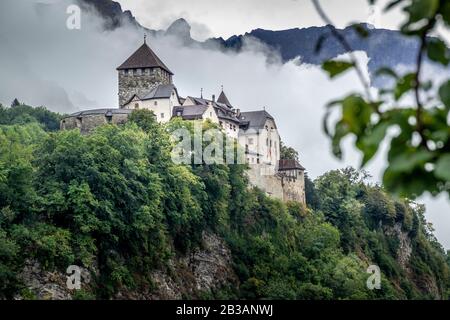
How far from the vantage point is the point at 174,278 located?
41281 millimetres

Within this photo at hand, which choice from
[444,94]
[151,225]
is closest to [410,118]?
[444,94]

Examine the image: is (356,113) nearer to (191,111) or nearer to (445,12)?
(445,12)

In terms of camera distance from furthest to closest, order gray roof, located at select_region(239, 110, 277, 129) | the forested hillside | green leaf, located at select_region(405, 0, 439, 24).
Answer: gray roof, located at select_region(239, 110, 277, 129)
the forested hillside
green leaf, located at select_region(405, 0, 439, 24)

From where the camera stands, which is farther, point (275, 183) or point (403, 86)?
point (275, 183)

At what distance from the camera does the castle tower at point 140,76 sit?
213ft

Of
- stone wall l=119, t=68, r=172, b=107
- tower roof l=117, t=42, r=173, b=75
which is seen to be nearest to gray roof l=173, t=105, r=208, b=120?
stone wall l=119, t=68, r=172, b=107

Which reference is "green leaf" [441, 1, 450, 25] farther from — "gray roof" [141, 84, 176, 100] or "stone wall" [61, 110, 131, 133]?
"gray roof" [141, 84, 176, 100]

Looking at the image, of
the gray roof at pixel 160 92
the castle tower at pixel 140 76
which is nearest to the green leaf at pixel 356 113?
the gray roof at pixel 160 92

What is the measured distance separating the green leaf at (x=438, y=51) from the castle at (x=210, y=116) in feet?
180

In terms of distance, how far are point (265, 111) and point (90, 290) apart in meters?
39.9

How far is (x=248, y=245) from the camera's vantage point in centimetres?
5016

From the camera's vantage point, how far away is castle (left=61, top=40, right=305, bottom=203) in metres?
60.2

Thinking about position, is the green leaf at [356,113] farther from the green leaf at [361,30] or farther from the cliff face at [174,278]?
the cliff face at [174,278]

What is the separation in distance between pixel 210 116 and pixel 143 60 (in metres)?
9.92
